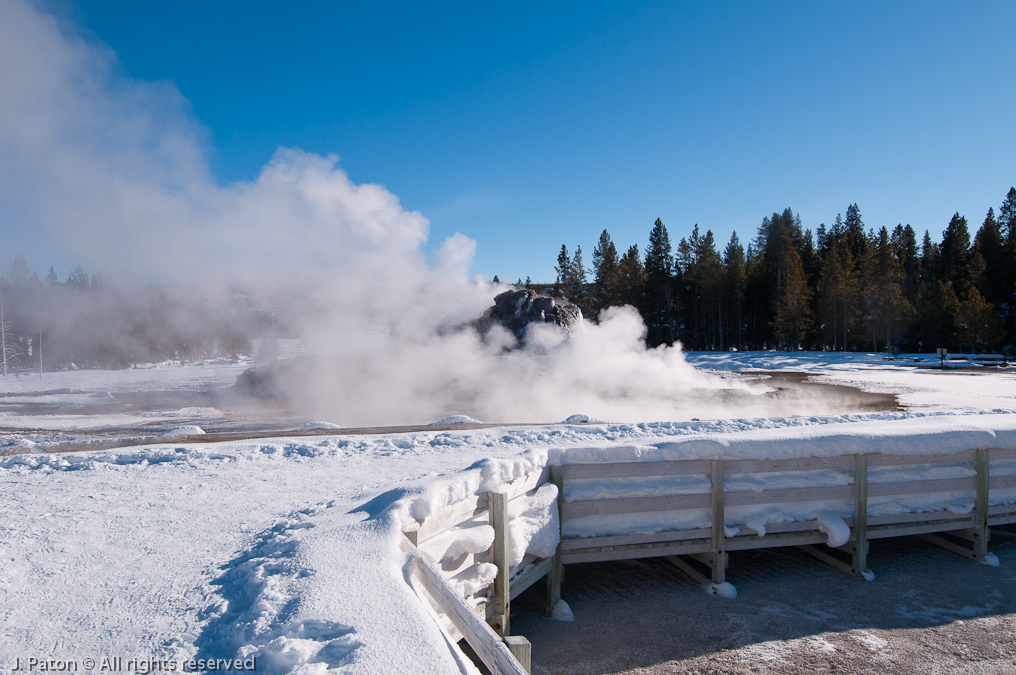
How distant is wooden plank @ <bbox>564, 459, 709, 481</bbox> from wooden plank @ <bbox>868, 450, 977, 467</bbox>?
2432 mm

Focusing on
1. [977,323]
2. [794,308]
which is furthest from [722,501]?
[977,323]

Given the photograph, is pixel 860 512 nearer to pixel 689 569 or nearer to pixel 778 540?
pixel 778 540

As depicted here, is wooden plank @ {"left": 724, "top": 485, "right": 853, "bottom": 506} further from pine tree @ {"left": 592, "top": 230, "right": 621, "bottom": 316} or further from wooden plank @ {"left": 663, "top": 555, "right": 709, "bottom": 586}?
pine tree @ {"left": 592, "top": 230, "right": 621, "bottom": 316}

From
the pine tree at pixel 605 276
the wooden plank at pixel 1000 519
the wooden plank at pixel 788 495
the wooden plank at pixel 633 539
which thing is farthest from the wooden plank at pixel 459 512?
the pine tree at pixel 605 276

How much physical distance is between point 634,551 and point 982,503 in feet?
16.6

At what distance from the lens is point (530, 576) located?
516cm

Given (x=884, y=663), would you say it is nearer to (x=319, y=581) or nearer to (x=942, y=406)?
(x=319, y=581)

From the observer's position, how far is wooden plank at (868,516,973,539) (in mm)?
6594

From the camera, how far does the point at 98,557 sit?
349cm

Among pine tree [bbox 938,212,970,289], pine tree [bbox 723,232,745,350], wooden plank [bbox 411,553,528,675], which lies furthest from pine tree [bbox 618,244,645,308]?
wooden plank [bbox 411,553,528,675]

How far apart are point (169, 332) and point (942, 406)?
3800 cm

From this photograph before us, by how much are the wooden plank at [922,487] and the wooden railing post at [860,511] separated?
0.21m

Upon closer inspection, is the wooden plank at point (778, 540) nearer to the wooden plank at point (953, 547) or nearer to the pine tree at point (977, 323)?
the wooden plank at point (953, 547)

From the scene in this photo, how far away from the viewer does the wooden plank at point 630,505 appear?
5.70 meters
